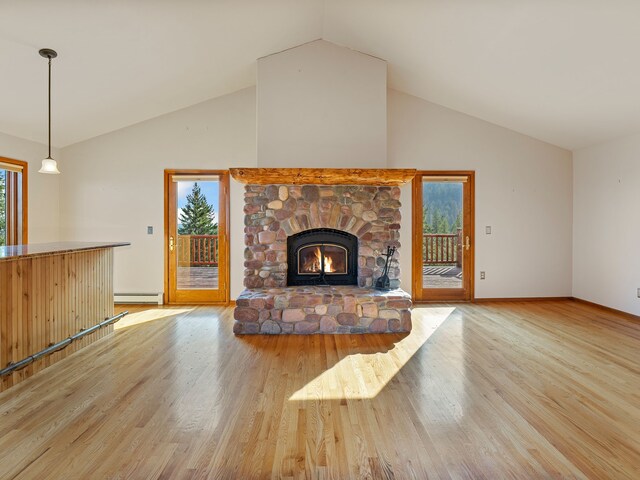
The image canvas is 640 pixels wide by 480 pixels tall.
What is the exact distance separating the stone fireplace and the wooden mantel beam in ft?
0.04

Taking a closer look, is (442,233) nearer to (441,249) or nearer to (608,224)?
(441,249)

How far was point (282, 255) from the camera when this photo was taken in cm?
457

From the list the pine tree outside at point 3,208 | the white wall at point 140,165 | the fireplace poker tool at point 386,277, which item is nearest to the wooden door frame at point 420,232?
the fireplace poker tool at point 386,277

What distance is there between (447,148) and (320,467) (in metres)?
4.95

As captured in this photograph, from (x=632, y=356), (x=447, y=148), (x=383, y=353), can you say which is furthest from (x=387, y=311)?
(x=447, y=148)

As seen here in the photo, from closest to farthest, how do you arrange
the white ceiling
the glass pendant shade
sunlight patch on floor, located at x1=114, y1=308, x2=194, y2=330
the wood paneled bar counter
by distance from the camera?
the wood paneled bar counter → the white ceiling → the glass pendant shade → sunlight patch on floor, located at x1=114, y1=308, x2=194, y2=330

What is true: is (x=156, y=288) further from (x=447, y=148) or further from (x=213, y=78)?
(x=447, y=148)

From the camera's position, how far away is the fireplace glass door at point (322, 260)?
4727 millimetres

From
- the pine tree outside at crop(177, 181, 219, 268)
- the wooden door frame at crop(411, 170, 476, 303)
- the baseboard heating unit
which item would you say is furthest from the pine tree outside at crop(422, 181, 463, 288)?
the baseboard heating unit

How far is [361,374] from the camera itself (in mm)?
2836

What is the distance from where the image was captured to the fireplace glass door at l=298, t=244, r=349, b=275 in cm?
473

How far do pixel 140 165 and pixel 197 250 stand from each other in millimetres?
1526

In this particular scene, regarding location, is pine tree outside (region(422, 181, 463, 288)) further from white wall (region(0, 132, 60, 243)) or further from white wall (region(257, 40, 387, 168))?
white wall (region(0, 132, 60, 243))

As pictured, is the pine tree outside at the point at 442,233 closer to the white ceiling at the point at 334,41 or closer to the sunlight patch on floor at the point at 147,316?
the white ceiling at the point at 334,41
